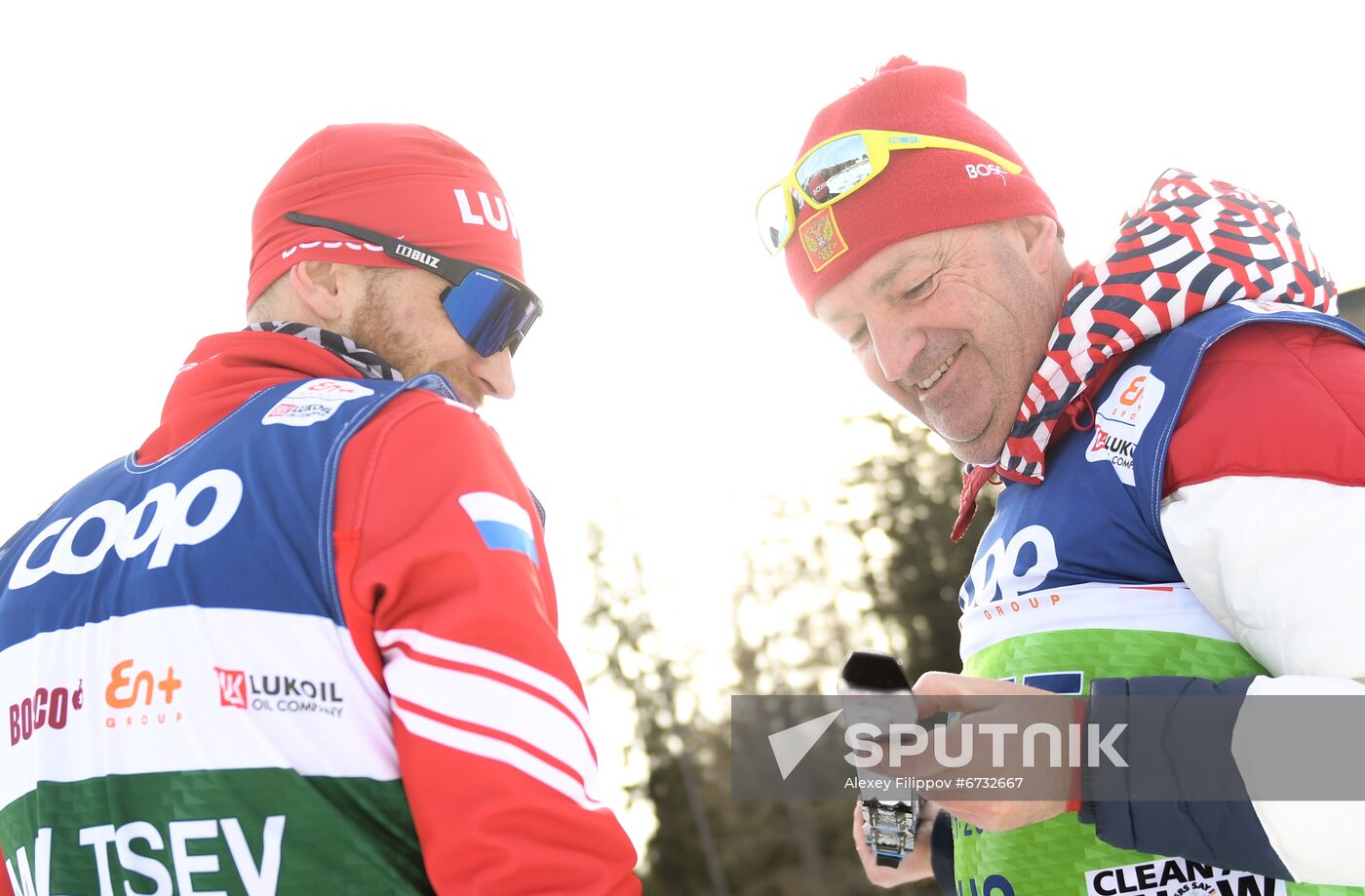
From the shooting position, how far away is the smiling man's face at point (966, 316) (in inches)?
107

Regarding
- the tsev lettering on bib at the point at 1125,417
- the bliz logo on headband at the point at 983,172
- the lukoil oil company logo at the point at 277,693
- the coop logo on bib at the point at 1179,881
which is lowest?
the coop logo on bib at the point at 1179,881

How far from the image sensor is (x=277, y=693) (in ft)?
5.71

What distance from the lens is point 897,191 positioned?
2844mm

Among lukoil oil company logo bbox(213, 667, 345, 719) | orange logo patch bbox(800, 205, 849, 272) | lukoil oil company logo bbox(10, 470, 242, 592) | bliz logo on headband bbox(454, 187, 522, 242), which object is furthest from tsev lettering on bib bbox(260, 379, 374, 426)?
orange logo patch bbox(800, 205, 849, 272)

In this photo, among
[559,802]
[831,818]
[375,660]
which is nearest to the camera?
[559,802]

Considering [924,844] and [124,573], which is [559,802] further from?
[924,844]

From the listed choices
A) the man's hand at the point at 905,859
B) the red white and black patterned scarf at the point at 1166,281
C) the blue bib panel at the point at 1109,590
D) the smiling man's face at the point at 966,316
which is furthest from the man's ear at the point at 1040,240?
the man's hand at the point at 905,859

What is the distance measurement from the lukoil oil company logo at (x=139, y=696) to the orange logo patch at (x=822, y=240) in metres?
1.76

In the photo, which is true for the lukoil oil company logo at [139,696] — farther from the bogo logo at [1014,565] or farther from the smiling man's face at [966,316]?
the smiling man's face at [966,316]

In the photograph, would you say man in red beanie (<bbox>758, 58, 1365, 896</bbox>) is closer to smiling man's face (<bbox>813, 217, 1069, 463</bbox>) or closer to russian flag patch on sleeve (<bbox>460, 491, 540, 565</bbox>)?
smiling man's face (<bbox>813, 217, 1069, 463</bbox>)

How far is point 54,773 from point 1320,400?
209cm

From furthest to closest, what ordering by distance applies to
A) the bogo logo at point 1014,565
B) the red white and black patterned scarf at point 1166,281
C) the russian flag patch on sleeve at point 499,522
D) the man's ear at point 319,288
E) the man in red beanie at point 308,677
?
the man's ear at point 319,288
the bogo logo at point 1014,565
the red white and black patterned scarf at point 1166,281
the russian flag patch on sleeve at point 499,522
the man in red beanie at point 308,677

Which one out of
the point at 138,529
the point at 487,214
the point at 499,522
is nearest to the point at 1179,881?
the point at 499,522

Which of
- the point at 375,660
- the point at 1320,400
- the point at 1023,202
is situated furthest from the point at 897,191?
the point at 375,660
